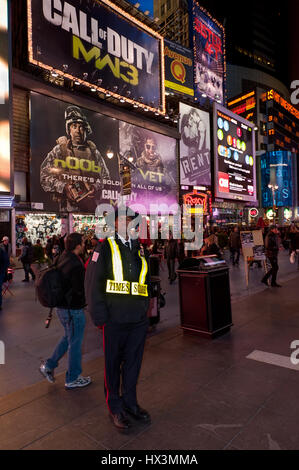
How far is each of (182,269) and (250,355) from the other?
192 cm

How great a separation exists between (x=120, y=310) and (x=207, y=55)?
39834 millimetres

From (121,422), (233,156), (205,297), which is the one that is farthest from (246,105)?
(121,422)

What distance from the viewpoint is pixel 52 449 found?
2.67m

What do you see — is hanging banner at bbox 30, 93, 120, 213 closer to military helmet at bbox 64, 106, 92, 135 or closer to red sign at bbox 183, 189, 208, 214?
military helmet at bbox 64, 106, 92, 135

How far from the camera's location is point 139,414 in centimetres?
304

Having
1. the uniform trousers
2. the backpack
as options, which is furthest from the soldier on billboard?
the uniform trousers

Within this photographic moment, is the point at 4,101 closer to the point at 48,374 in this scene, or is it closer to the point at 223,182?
the point at 48,374

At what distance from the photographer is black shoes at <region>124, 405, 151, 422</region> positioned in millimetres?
3035

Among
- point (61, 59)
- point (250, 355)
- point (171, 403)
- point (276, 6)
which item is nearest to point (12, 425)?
point (171, 403)

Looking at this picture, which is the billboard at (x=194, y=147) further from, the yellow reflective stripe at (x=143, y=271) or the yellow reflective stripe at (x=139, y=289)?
the yellow reflective stripe at (x=139, y=289)

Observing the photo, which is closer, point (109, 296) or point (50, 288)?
point (109, 296)

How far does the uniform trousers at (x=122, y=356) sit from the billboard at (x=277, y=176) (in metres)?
86.4

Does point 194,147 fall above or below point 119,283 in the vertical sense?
above
